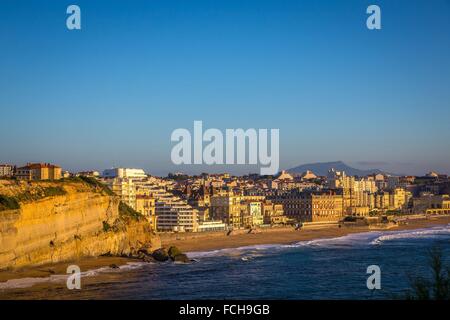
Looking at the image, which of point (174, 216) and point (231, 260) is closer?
point (231, 260)

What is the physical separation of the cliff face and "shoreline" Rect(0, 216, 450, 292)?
0.69m

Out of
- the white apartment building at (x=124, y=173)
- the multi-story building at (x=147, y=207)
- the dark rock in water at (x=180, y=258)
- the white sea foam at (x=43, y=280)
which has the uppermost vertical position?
the white apartment building at (x=124, y=173)

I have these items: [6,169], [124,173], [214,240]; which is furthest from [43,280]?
[124,173]

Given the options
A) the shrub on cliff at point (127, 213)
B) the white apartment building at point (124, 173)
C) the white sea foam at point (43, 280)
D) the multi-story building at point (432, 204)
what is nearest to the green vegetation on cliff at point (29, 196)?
the white sea foam at point (43, 280)

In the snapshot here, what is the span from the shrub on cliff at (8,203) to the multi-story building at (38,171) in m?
28.7

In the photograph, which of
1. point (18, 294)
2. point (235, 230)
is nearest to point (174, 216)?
point (235, 230)

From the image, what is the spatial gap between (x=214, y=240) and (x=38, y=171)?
17203mm

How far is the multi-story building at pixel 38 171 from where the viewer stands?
6325 centimetres

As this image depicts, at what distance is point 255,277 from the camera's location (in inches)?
1282

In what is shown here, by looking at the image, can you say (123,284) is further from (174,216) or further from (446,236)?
(446,236)

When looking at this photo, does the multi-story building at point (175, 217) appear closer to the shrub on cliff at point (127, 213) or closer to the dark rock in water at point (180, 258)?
Answer: the shrub on cliff at point (127, 213)

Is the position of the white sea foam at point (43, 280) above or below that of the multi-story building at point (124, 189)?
below

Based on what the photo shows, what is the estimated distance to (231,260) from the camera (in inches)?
1638
